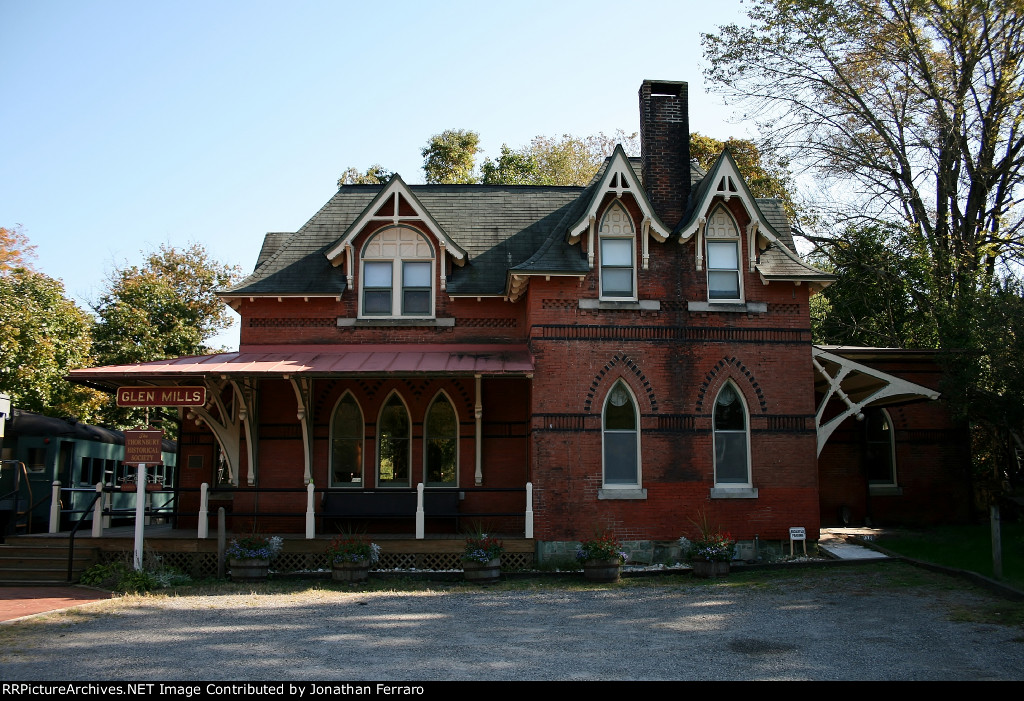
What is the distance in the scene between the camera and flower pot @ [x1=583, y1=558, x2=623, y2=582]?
50.9 ft

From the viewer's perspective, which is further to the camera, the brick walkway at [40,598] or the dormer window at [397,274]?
the dormer window at [397,274]

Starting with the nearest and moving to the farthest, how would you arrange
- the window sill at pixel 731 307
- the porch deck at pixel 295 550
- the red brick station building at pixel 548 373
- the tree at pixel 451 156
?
1. the porch deck at pixel 295 550
2. the red brick station building at pixel 548 373
3. the window sill at pixel 731 307
4. the tree at pixel 451 156

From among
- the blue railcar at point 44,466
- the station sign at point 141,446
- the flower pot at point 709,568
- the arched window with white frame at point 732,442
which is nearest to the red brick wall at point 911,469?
the arched window with white frame at point 732,442

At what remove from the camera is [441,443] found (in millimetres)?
19594

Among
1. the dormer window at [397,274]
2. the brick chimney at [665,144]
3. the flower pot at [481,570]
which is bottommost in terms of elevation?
the flower pot at [481,570]

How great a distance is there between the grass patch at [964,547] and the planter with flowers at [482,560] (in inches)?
316

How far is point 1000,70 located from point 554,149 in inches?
963

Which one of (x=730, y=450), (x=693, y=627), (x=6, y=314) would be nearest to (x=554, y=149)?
(x=6, y=314)

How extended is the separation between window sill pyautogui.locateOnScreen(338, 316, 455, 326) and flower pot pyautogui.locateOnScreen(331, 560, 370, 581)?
246 inches

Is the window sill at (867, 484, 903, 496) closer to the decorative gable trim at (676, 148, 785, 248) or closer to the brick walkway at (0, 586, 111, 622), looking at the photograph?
the decorative gable trim at (676, 148, 785, 248)

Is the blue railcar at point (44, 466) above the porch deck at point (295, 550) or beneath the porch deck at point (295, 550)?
Result: above

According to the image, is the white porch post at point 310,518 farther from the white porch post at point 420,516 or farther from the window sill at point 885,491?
the window sill at point 885,491

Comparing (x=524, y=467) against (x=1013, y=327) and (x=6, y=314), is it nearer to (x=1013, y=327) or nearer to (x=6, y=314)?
(x=1013, y=327)

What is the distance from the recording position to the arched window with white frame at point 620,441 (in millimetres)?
17766
